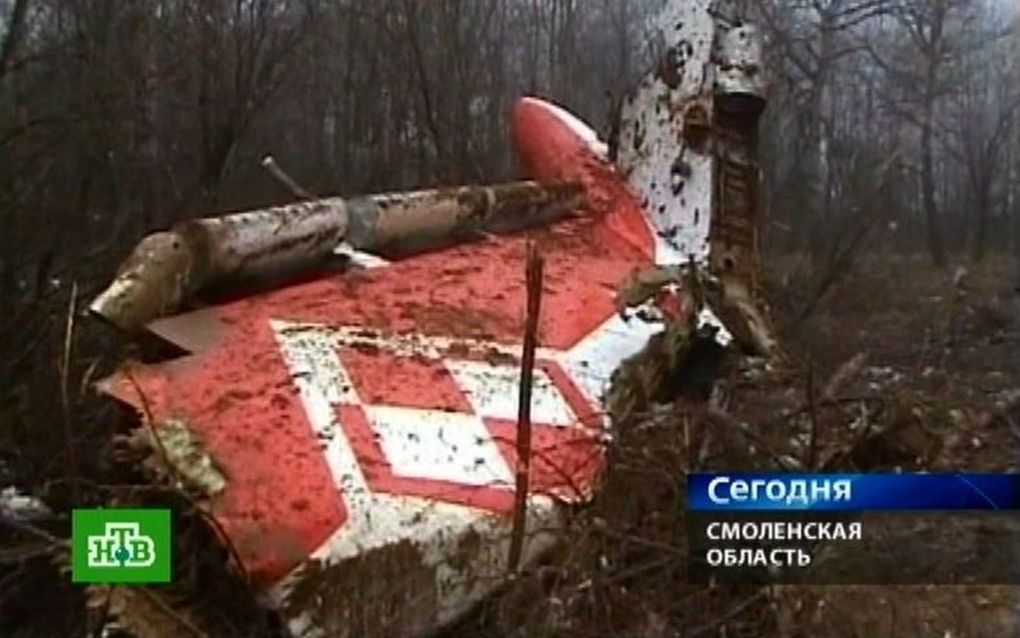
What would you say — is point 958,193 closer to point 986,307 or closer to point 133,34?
point 986,307

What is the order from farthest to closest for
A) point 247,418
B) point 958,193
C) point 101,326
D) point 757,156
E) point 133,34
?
point 958,193 < point 133,34 < point 757,156 < point 101,326 < point 247,418

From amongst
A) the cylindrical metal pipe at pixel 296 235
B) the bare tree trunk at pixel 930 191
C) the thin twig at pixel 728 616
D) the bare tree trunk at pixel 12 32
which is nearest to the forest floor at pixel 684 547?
the thin twig at pixel 728 616

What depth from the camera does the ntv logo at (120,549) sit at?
4.77 ft

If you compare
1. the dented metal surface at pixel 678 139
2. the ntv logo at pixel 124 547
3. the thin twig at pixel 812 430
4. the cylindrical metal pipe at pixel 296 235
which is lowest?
the ntv logo at pixel 124 547

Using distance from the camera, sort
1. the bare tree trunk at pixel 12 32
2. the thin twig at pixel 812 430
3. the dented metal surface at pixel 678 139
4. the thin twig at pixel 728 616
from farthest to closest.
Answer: the bare tree trunk at pixel 12 32
the dented metal surface at pixel 678 139
the thin twig at pixel 812 430
the thin twig at pixel 728 616

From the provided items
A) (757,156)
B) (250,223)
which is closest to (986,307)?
(757,156)

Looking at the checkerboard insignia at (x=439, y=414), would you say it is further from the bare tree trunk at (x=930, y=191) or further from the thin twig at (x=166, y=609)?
the bare tree trunk at (x=930, y=191)

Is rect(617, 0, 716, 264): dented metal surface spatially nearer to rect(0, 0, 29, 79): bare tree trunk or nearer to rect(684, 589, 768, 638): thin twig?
rect(684, 589, 768, 638): thin twig

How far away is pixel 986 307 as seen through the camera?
3.47 metres

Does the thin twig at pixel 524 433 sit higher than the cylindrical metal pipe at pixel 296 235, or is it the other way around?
the cylindrical metal pipe at pixel 296 235

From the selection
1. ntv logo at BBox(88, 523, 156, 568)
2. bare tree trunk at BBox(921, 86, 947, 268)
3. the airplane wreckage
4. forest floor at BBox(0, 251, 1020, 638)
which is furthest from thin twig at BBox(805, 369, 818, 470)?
bare tree trunk at BBox(921, 86, 947, 268)

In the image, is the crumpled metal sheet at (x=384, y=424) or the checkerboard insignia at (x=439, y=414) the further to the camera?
the checkerboard insignia at (x=439, y=414)

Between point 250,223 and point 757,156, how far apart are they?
3.43 ft

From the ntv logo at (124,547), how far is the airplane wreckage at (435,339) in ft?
0.21
